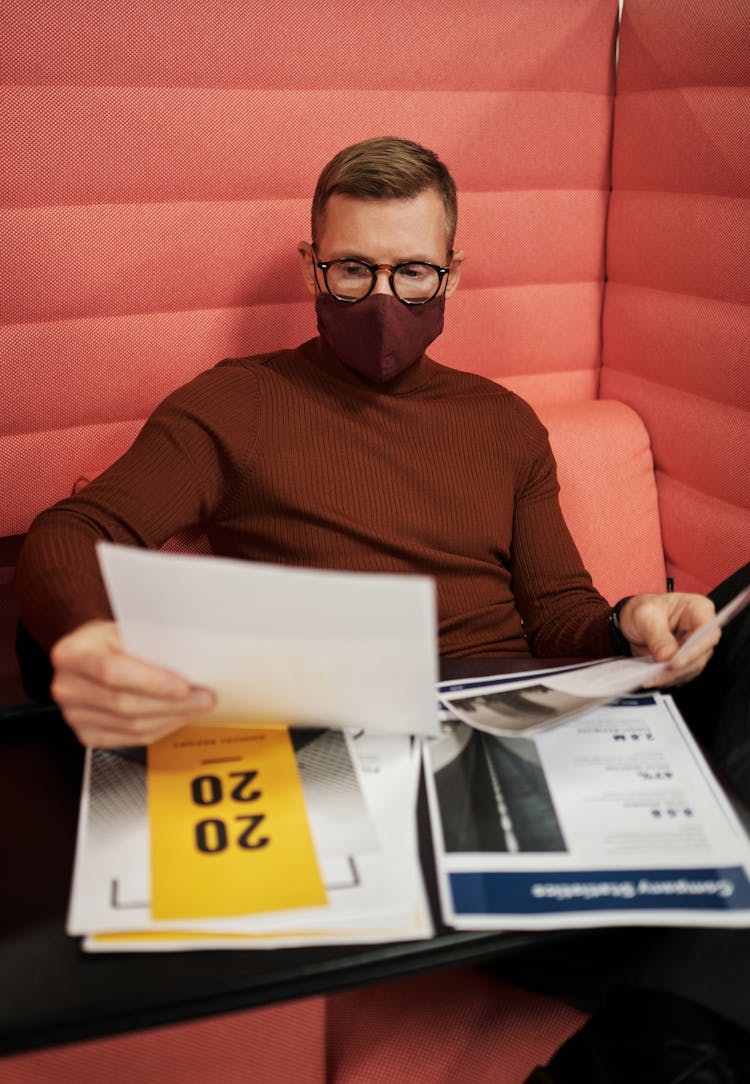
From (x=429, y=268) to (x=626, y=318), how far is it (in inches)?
25.2

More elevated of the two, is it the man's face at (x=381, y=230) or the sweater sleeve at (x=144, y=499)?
the man's face at (x=381, y=230)

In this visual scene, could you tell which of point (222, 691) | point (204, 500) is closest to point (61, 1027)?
point (222, 691)

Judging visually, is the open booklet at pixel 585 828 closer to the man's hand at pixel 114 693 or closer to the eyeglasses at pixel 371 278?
the man's hand at pixel 114 693

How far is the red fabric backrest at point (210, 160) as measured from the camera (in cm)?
139

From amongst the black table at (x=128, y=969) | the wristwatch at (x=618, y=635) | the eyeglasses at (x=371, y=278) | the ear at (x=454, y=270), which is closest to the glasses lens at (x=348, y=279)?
the eyeglasses at (x=371, y=278)

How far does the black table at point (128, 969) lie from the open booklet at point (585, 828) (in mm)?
28

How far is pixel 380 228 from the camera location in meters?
1.29

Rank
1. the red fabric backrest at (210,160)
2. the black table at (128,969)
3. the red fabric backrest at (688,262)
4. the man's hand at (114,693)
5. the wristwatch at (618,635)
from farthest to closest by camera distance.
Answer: the red fabric backrest at (688,262), the red fabric backrest at (210,160), the wristwatch at (618,635), the man's hand at (114,693), the black table at (128,969)

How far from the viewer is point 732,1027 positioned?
0.82m

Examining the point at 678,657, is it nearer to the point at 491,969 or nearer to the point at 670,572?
the point at 491,969

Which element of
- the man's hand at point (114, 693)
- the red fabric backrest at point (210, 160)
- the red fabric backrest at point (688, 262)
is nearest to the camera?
the man's hand at point (114, 693)

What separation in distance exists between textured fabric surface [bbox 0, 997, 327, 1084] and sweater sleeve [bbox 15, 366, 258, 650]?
0.36m

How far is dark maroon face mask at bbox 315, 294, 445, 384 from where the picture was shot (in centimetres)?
127

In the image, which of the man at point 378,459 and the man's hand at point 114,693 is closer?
the man's hand at point 114,693
